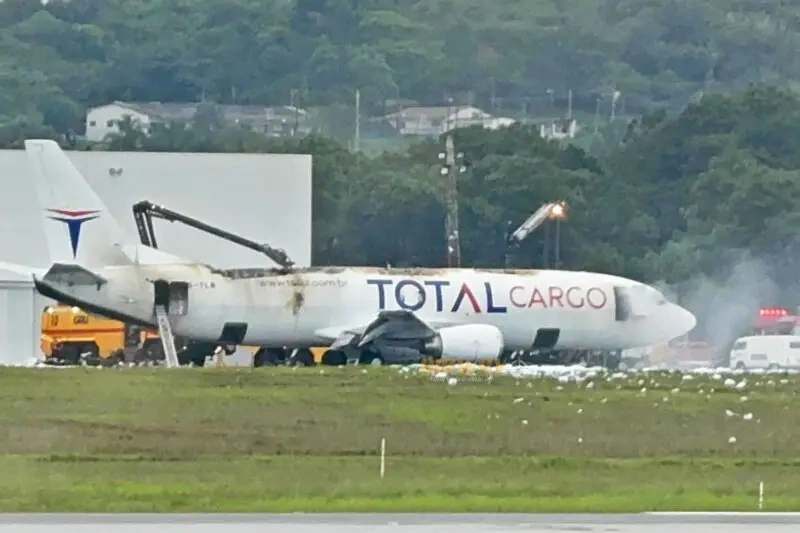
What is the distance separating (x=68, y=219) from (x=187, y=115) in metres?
86.5

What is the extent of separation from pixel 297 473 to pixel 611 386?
56.4 feet

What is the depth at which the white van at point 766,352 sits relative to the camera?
67.9 meters

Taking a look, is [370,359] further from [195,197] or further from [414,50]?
[414,50]

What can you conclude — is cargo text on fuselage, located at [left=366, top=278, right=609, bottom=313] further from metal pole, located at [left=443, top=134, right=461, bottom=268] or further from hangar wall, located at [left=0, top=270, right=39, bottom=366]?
metal pole, located at [left=443, top=134, right=461, bottom=268]

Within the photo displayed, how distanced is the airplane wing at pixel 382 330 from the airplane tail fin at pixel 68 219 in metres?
6.25

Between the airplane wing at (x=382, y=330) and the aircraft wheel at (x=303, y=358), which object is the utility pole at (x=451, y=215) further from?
the airplane wing at (x=382, y=330)

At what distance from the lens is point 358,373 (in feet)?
166

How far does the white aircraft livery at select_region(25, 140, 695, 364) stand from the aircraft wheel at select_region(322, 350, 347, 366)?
72 millimetres

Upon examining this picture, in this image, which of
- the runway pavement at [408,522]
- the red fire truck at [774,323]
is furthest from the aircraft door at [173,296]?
the runway pavement at [408,522]

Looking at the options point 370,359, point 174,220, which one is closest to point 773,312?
point 370,359

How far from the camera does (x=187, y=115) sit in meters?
143

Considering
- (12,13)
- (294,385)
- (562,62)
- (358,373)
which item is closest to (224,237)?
(358,373)

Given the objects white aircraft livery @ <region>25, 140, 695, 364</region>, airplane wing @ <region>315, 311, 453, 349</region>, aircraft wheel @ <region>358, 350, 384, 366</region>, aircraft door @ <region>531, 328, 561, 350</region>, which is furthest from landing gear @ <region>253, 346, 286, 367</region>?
aircraft door @ <region>531, 328, 561, 350</region>

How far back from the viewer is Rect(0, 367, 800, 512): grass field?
29.4 m
